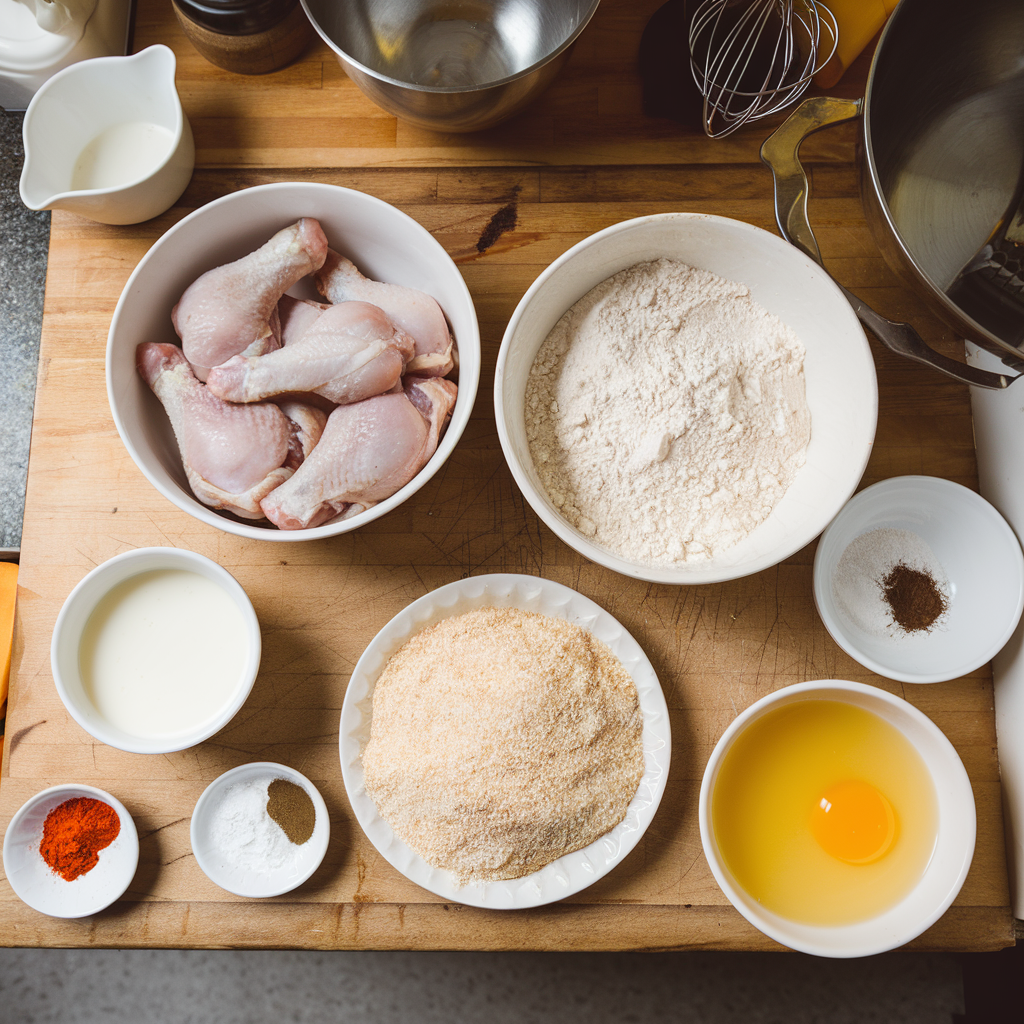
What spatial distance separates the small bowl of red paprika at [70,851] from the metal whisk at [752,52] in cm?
127

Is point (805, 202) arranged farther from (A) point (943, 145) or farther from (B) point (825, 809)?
(B) point (825, 809)

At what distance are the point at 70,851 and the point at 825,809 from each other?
1055 mm

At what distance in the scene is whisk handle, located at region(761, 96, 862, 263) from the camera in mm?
851

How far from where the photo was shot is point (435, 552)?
1026 millimetres

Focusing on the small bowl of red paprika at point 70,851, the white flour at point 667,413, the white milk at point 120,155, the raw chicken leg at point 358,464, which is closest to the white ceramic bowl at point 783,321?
the white flour at point 667,413

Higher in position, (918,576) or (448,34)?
(448,34)

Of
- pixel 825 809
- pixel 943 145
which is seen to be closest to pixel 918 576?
pixel 825 809

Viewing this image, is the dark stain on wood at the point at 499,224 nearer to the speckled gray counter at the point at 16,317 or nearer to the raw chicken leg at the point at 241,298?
the raw chicken leg at the point at 241,298

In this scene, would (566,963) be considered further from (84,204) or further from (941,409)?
(84,204)

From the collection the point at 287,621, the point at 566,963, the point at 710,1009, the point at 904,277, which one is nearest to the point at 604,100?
the point at 904,277

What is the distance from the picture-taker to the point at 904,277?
85cm

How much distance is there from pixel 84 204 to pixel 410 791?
900 mm

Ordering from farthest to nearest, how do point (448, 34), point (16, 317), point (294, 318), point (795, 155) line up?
point (16, 317)
point (448, 34)
point (294, 318)
point (795, 155)

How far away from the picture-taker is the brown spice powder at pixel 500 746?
3.09ft
